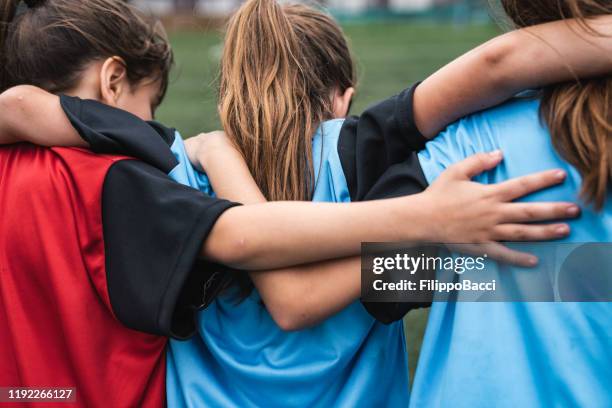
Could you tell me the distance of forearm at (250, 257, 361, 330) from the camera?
1456 mm

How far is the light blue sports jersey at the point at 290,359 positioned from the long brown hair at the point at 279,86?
8cm

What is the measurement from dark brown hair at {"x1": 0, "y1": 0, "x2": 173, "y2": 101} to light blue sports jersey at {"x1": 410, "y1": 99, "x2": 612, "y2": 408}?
0.91 m

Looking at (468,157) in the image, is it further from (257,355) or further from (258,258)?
(257,355)

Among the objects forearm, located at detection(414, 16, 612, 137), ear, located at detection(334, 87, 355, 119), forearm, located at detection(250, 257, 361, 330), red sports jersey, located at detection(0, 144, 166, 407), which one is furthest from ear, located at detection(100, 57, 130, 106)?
forearm, located at detection(414, 16, 612, 137)

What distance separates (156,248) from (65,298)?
8.5 inches

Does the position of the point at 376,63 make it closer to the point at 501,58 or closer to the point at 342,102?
the point at 342,102

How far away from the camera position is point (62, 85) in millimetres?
1771

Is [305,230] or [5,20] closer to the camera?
[305,230]

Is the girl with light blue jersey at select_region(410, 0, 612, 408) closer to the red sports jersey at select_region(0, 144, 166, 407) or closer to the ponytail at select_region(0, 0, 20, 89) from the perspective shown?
the red sports jersey at select_region(0, 144, 166, 407)

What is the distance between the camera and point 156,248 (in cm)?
148

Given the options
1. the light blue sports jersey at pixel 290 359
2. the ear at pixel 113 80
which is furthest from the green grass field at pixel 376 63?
the light blue sports jersey at pixel 290 359

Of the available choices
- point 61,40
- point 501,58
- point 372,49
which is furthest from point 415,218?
point 372,49

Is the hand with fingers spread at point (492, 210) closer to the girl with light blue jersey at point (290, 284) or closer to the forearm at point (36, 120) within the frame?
the girl with light blue jersey at point (290, 284)

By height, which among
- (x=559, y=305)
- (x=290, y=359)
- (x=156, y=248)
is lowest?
(x=290, y=359)
